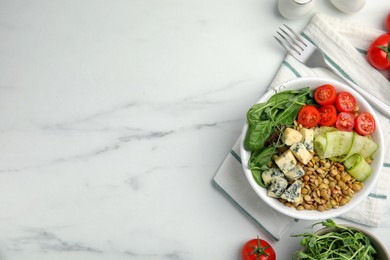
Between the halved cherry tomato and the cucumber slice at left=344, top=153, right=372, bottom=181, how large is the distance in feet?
0.47

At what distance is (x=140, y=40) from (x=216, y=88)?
30cm

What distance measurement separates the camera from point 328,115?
5.65 feet

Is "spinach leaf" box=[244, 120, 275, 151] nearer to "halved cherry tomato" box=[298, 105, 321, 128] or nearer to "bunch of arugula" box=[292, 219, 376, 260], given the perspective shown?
"halved cherry tomato" box=[298, 105, 321, 128]

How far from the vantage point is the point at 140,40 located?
1.96 meters

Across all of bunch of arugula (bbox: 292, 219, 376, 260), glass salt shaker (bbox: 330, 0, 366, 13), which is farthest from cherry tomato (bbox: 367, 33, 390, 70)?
bunch of arugula (bbox: 292, 219, 376, 260)

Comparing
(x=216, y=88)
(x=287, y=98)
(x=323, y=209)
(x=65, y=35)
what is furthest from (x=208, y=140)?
(x=65, y=35)

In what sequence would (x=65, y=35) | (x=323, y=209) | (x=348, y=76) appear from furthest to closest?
(x=65, y=35) → (x=348, y=76) → (x=323, y=209)

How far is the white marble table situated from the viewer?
6.19ft

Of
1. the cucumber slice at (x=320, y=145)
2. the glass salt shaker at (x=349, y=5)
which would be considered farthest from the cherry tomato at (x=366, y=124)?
the glass salt shaker at (x=349, y=5)

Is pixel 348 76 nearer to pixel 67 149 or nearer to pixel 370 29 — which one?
pixel 370 29

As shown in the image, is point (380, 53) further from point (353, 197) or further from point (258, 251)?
point (258, 251)

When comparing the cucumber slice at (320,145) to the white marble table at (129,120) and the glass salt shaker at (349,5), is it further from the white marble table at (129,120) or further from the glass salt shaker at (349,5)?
the glass salt shaker at (349,5)

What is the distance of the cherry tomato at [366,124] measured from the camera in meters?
1.71

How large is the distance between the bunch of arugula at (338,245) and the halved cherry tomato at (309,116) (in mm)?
280
